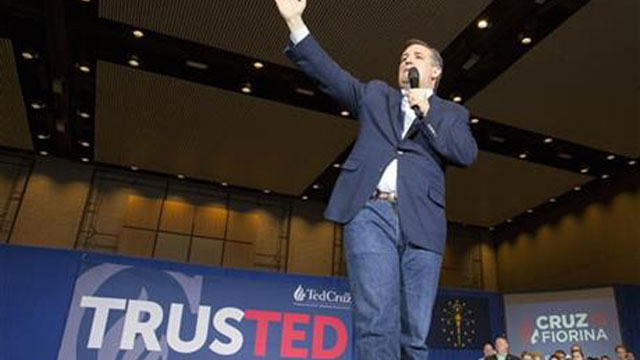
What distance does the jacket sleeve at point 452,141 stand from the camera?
103 cm

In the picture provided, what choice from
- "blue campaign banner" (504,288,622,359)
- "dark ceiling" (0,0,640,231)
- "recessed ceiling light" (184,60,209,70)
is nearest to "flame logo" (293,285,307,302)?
"dark ceiling" (0,0,640,231)

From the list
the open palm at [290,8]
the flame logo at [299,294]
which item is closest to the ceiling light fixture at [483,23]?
the flame logo at [299,294]

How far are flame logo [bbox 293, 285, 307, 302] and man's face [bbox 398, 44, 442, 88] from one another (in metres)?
6.04

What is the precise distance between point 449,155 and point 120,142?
910cm

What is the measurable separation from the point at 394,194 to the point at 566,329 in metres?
9.24

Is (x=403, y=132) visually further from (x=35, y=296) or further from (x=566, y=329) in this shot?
(x=566, y=329)

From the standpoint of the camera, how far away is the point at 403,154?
42.3 inches

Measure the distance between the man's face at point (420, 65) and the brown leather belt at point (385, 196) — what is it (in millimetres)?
304

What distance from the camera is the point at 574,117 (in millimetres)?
7332

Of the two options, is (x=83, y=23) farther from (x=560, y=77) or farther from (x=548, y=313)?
(x=548, y=313)

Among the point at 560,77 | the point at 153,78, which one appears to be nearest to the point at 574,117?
the point at 560,77

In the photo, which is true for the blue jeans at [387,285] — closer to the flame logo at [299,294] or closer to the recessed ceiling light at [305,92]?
the flame logo at [299,294]

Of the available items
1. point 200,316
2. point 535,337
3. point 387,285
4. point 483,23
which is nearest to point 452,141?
point 387,285

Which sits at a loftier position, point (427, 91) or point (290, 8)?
point (290, 8)
